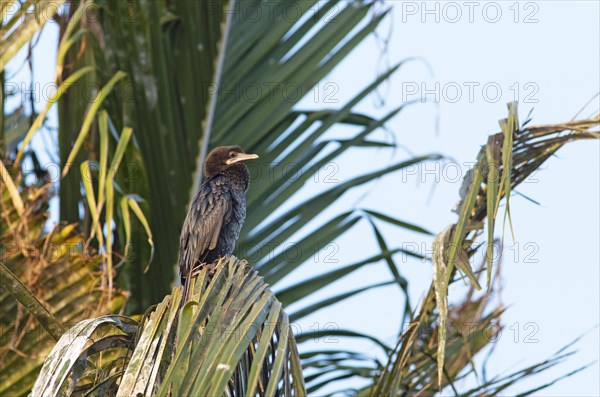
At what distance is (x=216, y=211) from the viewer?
5.05 meters

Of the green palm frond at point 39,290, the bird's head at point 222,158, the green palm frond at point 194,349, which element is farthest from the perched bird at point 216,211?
the green palm frond at point 194,349

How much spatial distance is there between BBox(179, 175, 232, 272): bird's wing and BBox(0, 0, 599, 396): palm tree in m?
0.20

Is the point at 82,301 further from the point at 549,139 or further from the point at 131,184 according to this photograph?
the point at 549,139

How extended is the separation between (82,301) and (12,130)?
8.58 ft

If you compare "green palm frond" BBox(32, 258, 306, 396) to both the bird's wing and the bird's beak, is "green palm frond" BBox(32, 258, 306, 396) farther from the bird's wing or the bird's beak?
the bird's beak

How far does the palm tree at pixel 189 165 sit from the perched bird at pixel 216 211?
13 centimetres

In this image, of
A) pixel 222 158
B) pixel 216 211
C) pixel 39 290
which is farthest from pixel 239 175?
pixel 39 290

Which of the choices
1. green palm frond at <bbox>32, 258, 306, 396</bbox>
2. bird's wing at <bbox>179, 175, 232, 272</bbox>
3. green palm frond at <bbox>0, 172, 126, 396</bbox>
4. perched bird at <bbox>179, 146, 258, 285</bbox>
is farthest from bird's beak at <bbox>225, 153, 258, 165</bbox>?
green palm frond at <bbox>32, 258, 306, 396</bbox>

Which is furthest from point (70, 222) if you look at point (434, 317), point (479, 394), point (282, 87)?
point (479, 394)

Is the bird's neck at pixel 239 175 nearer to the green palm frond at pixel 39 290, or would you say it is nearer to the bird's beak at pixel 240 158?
the bird's beak at pixel 240 158

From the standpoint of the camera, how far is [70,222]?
527 centimetres

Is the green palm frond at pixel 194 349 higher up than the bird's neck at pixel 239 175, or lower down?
lower down

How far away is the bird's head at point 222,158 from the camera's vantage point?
5.31 m

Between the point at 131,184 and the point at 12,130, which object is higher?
the point at 12,130
